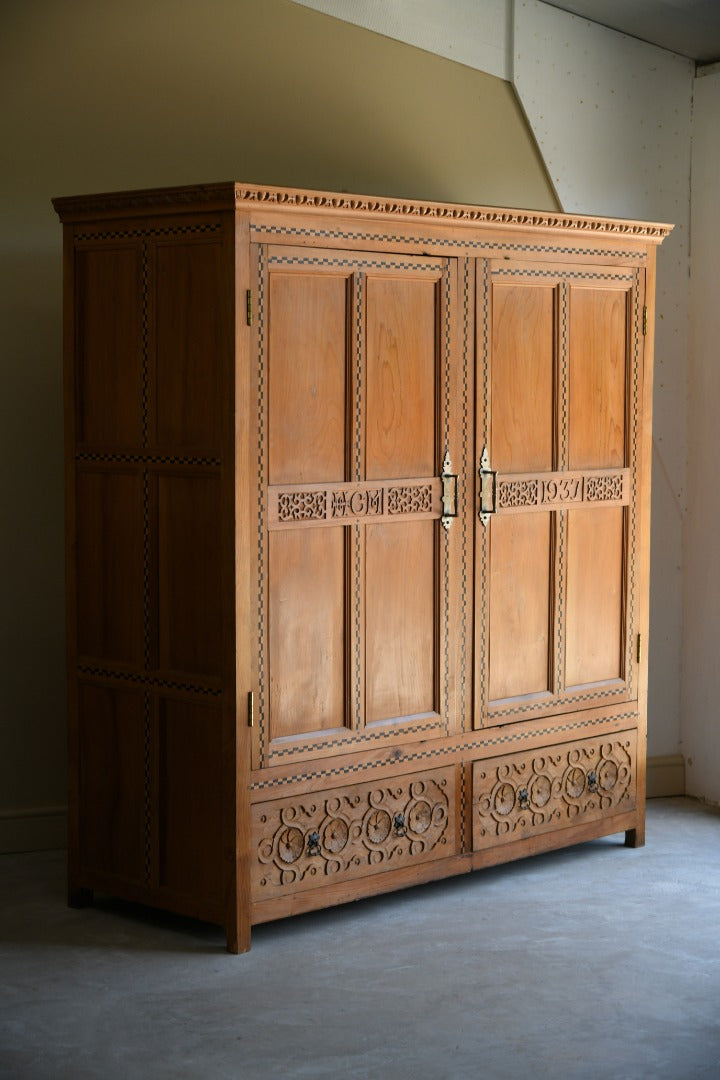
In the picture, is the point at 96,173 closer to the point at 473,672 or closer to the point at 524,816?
the point at 473,672

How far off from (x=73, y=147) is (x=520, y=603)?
6.85 feet

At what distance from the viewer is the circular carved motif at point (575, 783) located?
15.6 feet

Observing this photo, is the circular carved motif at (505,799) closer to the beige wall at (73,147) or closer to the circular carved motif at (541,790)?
the circular carved motif at (541,790)

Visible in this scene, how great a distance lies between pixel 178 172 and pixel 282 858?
2321mm

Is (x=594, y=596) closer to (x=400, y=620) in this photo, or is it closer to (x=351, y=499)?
(x=400, y=620)

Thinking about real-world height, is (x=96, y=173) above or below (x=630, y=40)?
below

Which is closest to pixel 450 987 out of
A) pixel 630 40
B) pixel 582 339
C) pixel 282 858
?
pixel 282 858

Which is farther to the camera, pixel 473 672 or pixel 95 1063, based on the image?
pixel 473 672

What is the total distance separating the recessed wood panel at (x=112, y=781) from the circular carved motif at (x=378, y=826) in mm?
662

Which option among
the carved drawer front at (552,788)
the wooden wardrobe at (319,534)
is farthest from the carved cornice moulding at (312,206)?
the carved drawer front at (552,788)

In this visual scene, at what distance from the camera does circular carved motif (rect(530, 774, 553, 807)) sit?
4.66 meters

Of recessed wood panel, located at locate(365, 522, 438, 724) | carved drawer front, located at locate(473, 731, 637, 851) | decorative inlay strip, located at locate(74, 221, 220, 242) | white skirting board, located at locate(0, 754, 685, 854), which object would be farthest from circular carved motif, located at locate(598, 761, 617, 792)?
decorative inlay strip, located at locate(74, 221, 220, 242)

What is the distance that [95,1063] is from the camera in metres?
3.23

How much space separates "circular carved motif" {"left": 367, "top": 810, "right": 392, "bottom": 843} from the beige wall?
1.20 meters
